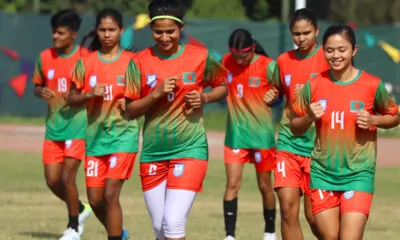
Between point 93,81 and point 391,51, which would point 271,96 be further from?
point 391,51

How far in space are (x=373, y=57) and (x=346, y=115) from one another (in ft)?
75.5

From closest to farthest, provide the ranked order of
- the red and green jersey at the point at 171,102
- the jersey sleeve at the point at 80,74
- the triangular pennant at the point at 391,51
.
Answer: the red and green jersey at the point at 171,102, the jersey sleeve at the point at 80,74, the triangular pennant at the point at 391,51

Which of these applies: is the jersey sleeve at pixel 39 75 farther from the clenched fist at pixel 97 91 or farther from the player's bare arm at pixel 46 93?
the clenched fist at pixel 97 91

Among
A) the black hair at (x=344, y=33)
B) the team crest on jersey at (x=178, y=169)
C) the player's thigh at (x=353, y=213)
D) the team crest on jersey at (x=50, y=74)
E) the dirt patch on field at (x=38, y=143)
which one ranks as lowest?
the dirt patch on field at (x=38, y=143)

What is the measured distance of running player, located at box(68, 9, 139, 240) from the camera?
10391mm

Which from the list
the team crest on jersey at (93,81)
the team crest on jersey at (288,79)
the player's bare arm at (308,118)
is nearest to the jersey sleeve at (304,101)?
the player's bare arm at (308,118)

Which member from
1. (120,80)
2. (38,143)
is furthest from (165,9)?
(38,143)

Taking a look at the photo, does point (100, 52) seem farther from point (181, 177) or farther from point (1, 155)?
point (1, 155)

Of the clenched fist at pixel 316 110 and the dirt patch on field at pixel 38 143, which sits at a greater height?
the clenched fist at pixel 316 110

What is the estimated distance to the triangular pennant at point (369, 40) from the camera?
31.0 metres

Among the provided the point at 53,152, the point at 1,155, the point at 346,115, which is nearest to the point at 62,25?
the point at 53,152

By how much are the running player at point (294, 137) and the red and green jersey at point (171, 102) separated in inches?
52.5

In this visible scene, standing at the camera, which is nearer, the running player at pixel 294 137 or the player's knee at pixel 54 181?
the running player at pixel 294 137

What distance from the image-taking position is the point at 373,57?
102 feet
